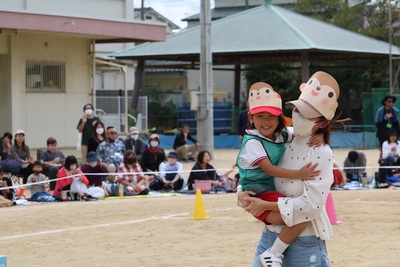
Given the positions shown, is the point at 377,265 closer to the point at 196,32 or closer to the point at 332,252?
the point at 332,252

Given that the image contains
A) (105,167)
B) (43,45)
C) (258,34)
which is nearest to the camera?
(105,167)

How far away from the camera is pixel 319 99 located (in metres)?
5.26

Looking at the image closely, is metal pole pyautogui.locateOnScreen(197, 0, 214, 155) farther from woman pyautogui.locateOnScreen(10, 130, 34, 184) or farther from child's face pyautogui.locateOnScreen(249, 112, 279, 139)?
child's face pyautogui.locateOnScreen(249, 112, 279, 139)

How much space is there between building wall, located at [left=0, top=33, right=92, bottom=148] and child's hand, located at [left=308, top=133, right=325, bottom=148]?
20125 mm

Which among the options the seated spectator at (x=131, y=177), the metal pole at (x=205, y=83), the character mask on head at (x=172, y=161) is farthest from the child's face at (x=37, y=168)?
the metal pole at (x=205, y=83)

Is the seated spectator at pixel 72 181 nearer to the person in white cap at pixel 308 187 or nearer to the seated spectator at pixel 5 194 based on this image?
the seated spectator at pixel 5 194

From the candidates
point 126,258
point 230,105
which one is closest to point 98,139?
point 126,258

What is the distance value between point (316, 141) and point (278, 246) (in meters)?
0.63

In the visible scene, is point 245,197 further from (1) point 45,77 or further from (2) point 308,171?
(1) point 45,77

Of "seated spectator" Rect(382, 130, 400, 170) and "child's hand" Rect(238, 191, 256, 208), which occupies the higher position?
"child's hand" Rect(238, 191, 256, 208)

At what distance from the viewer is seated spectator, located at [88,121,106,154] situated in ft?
62.0

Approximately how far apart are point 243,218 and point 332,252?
3.44 m

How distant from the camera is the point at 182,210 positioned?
49.0 ft

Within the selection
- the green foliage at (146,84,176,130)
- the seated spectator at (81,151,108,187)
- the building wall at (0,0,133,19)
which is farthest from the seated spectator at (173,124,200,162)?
the green foliage at (146,84,176,130)
